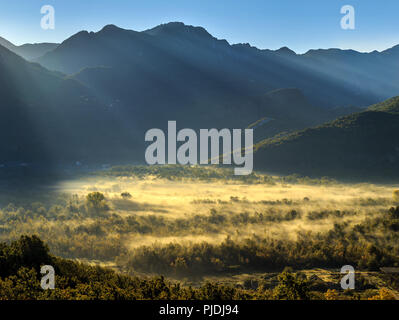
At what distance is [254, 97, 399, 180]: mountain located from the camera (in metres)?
70.1

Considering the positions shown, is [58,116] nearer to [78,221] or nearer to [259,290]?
[78,221]

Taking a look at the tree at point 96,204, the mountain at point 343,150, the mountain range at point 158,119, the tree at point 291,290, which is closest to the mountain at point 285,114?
the mountain range at point 158,119

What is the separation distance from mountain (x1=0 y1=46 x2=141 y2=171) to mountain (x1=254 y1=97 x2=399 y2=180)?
206ft

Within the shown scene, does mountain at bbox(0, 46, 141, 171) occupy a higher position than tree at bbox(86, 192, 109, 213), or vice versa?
mountain at bbox(0, 46, 141, 171)

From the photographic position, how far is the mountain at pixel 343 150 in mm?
70125

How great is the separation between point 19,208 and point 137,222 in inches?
817

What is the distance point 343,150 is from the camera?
7619cm

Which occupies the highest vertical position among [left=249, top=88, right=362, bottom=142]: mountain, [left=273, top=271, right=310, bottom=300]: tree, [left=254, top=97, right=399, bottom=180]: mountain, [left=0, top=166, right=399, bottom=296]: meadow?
[left=249, top=88, right=362, bottom=142]: mountain

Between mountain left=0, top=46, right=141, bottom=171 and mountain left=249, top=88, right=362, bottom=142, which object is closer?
mountain left=0, top=46, right=141, bottom=171

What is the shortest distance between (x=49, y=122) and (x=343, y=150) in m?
104

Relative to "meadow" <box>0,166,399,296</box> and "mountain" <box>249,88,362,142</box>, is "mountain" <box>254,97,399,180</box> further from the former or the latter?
"mountain" <box>249,88,362,142</box>

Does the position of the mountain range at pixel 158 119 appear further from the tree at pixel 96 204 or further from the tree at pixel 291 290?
the tree at pixel 291 290

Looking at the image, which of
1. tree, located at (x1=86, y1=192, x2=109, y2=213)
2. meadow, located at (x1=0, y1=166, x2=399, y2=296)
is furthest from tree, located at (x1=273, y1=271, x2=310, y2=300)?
tree, located at (x1=86, y1=192, x2=109, y2=213)

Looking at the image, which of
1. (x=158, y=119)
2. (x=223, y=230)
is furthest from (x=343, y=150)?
(x=158, y=119)
